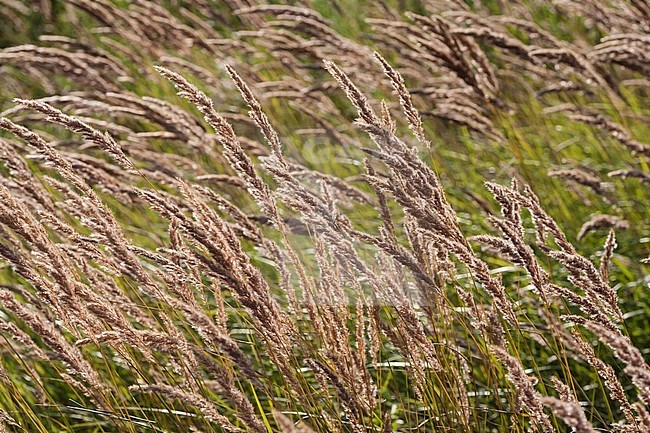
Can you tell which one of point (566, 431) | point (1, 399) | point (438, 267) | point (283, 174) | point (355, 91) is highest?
point (355, 91)

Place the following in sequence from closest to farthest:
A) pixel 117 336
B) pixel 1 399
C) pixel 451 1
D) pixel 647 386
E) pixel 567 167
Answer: pixel 647 386, pixel 117 336, pixel 1 399, pixel 567 167, pixel 451 1

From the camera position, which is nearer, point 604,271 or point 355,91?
point 355,91

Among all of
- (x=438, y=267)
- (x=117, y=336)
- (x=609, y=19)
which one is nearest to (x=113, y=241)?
(x=117, y=336)

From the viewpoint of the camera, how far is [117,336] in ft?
5.12

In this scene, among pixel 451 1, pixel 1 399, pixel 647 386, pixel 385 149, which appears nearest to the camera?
pixel 647 386

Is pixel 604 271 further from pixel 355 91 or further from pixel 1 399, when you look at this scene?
pixel 1 399

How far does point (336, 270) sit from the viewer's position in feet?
6.29

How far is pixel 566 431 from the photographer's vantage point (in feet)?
7.20

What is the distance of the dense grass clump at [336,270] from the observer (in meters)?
1.62

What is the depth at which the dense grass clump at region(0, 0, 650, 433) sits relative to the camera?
1621 millimetres

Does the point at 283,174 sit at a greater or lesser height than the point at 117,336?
greater

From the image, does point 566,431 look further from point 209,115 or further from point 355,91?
point 209,115

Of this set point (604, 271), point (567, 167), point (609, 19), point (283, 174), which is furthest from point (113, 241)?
point (609, 19)

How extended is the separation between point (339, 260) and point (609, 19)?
241cm
